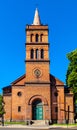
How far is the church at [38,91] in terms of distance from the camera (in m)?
76.3

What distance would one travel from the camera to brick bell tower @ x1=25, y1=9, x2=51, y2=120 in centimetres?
7625

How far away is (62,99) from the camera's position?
77938 millimetres

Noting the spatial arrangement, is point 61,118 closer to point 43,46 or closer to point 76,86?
point 43,46

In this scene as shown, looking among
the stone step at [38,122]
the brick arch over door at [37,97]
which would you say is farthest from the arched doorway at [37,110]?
the stone step at [38,122]

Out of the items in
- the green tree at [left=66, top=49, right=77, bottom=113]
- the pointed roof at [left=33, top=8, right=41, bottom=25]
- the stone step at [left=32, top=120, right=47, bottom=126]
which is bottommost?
the stone step at [left=32, top=120, right=47, bottom=126]

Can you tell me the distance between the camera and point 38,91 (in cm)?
7638

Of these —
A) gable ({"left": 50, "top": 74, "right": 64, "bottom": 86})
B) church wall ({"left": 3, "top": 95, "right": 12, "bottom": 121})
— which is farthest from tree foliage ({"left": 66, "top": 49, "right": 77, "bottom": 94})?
church wall ({"left": 3, "top": 95, "right": 12, "bottom": 121})

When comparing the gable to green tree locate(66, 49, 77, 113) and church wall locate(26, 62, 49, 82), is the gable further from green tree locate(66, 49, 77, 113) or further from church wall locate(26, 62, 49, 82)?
green tree locate(66, 49, 77, 113)

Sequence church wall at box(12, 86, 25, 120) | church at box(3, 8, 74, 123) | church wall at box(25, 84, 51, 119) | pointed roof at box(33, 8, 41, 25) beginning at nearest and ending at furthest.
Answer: church wall at box(25, 84, 51, 119) < church at box(3, 8, 74, 123) < church wall at box(12, 86, 25, 120) < pointed roof at box(33, 8, 41, 25)

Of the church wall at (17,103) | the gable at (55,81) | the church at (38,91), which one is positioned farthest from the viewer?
the gable at (55,81)

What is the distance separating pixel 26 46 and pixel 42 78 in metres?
6.79

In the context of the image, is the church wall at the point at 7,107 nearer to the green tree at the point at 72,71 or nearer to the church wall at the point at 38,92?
the church wall at the point at 38,92

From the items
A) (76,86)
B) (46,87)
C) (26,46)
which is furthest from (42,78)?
(76,86)

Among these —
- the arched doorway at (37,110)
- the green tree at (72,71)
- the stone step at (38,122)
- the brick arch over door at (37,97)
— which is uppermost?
the green tree at (72,71)
